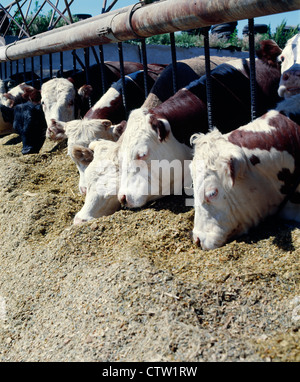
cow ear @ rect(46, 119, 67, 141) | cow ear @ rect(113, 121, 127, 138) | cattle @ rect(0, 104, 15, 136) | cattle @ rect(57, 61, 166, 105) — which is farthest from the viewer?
cattle @ rect(0, 104, 15, 136)

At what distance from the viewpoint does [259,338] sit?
2.68m

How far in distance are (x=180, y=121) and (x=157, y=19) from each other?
106 cm

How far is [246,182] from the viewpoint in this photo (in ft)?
12.8

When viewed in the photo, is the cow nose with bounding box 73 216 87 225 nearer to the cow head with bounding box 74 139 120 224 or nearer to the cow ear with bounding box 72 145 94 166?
the cow head with bounding box 74 139 120 224

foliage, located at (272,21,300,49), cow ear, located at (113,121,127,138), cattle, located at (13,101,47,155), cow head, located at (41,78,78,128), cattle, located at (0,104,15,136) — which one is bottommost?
foliage, located at (272,21,300,49)

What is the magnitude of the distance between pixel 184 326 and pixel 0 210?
12.4 ft

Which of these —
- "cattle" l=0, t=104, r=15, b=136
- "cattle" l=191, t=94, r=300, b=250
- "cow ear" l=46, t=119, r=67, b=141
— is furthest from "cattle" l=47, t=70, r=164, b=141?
"cattle" l=0, t=104, r=15, b=136

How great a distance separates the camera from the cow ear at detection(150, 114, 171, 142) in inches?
187

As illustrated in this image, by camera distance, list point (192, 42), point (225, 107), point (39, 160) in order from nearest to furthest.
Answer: point (225, 107)
point (39, 160)
point (192, 42)

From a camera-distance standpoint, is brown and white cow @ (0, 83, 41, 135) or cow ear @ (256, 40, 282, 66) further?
brown and white cow @ (0, 83, 41, 135)

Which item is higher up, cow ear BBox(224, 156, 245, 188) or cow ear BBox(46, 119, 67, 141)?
cow ear BBox(224, 156, 245, 188)

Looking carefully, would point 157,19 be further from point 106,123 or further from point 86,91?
point 86,91
